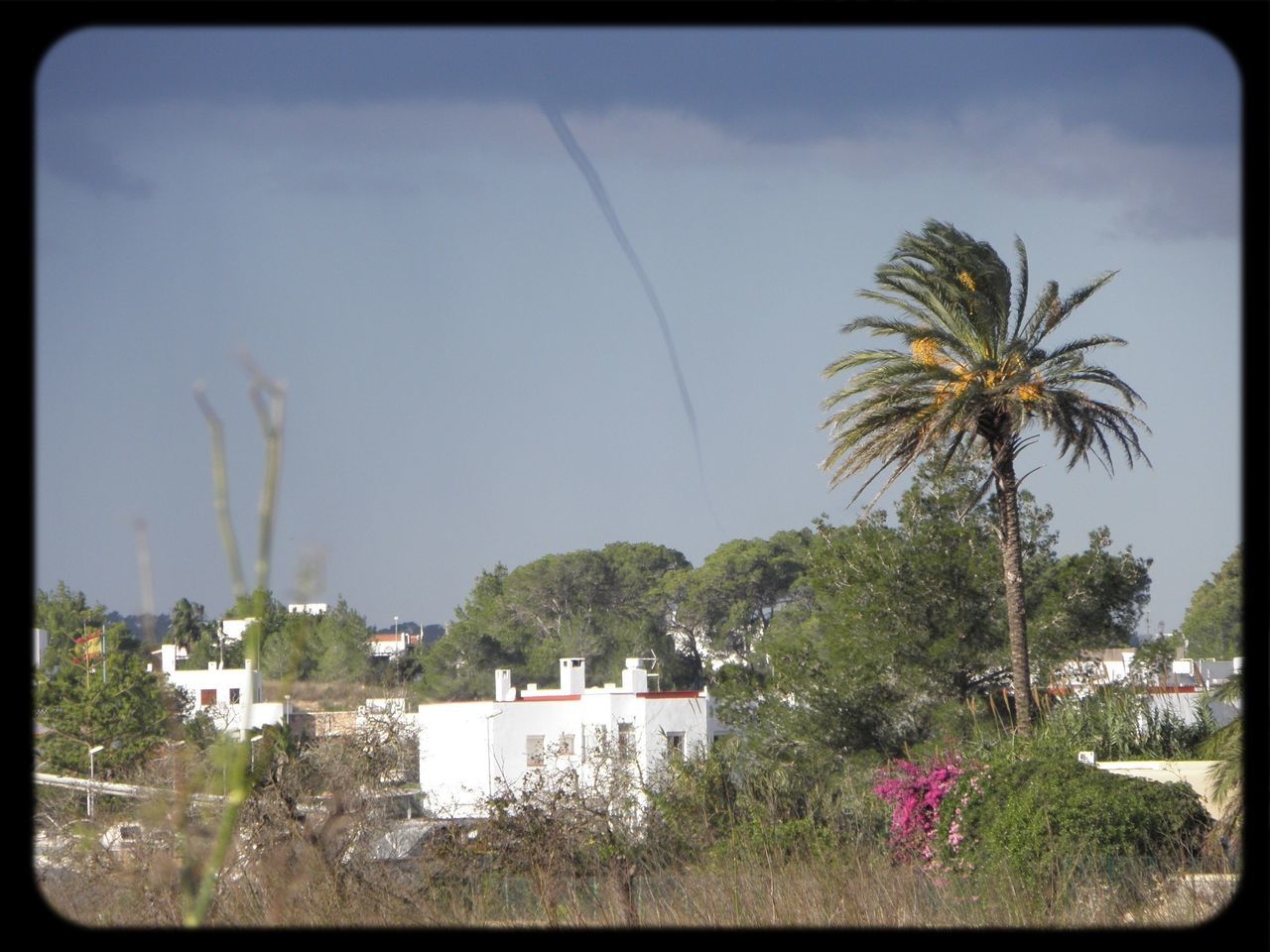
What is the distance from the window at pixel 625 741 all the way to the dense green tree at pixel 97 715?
8074 mm

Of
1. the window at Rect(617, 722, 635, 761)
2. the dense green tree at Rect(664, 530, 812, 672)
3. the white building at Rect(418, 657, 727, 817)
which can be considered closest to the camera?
the window at Rect(617, 722, 635, 761)

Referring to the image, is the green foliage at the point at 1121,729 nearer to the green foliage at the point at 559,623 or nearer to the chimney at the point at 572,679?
the chimney at the point at 572,679

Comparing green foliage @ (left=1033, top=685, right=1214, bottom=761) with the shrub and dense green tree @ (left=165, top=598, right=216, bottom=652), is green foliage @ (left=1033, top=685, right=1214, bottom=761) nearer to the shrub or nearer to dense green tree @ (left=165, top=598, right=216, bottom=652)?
the shrub

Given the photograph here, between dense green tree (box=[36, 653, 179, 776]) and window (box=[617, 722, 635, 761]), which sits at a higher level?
dense green tree (box=[36, 653, 179, 776])

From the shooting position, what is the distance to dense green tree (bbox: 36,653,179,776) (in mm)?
4891

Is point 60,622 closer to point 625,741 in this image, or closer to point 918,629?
point 625,741

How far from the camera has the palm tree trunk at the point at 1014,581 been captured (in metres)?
23.7

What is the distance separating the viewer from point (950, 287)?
23.4m

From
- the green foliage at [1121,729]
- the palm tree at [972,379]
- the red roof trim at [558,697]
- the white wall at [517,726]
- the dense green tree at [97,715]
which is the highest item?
the palm tree at [972,379]

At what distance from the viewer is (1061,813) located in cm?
1606

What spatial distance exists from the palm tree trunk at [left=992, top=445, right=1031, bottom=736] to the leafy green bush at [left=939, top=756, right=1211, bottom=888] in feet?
16.4

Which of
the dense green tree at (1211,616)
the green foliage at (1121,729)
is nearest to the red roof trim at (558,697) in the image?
the green foliage at (1121,729)

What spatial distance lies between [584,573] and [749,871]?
246 feet

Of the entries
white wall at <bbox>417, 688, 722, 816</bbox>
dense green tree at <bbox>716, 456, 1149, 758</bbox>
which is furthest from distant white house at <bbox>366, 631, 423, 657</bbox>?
dense green tree at <bbox>716, 456, 1149, 758</bbox>
